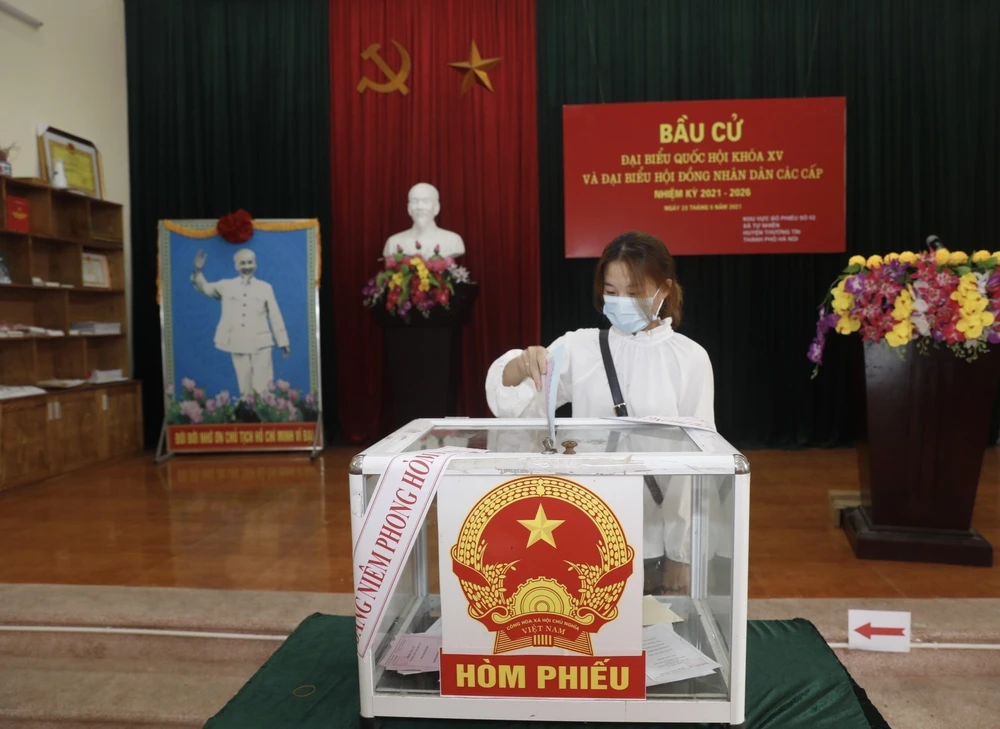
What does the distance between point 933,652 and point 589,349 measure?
47.1 inches

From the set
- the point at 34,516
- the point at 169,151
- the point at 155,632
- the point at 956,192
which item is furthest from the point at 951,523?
the point at 169,151

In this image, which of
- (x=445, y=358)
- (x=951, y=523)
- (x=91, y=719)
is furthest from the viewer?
(x=445, y=358)

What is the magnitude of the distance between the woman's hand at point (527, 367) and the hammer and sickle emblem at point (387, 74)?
4.07 m

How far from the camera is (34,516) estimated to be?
3400 millimetres

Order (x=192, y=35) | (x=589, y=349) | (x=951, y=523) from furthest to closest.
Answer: (x=192, y=35), (x=951, y=523), (x=589, y=349)

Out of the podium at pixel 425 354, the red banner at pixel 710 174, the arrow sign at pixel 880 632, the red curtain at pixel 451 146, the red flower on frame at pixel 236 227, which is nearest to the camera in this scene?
the arrow sign at pixel 880 632

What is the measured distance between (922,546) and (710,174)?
2851mm

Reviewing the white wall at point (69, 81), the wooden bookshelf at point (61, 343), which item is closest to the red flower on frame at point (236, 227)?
the wooden bookshelf at point (61, 343)

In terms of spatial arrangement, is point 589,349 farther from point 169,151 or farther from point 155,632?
point 169,151

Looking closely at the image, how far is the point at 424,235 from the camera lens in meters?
4.53

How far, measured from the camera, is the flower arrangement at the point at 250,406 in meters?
4.76

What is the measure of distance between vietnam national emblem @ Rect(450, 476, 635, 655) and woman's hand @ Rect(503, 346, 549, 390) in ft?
1.10

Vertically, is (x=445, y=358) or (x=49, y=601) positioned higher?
(x=445, y=358)

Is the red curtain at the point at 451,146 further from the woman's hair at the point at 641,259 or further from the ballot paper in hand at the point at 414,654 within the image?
the ballot paper in hand at the point at 414,654
